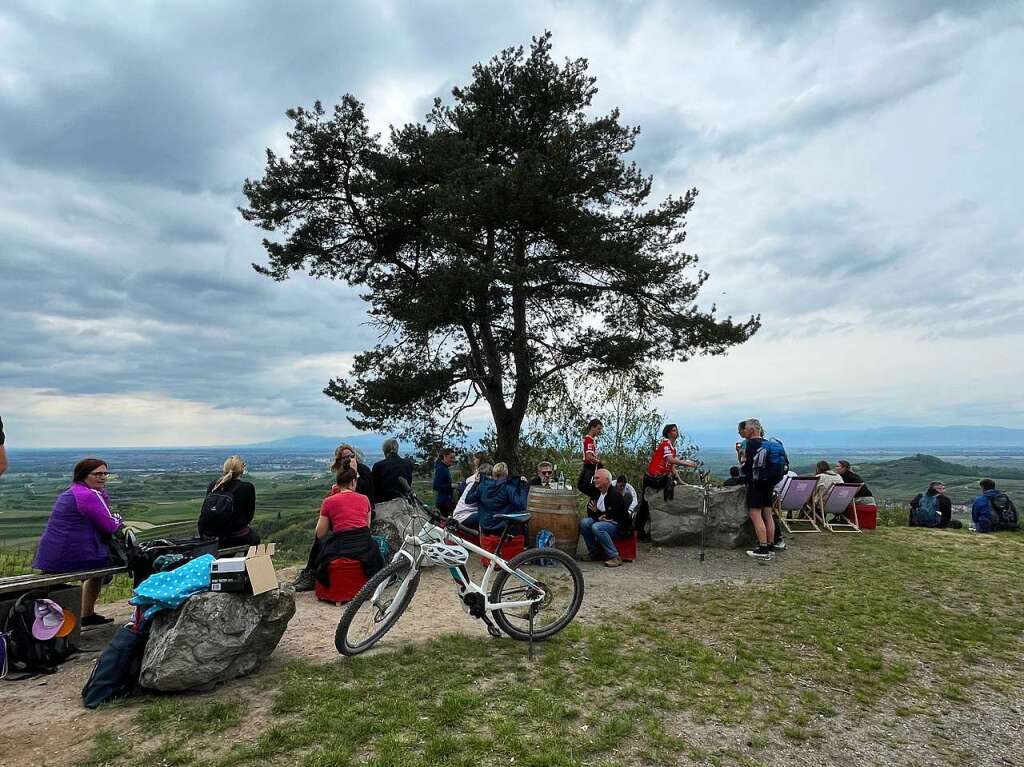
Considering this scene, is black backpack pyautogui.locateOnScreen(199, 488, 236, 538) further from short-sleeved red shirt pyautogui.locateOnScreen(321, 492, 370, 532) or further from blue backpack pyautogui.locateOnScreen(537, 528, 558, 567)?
blue backpack pyautogui.locateOnScreen(537, 528, 558, 567)

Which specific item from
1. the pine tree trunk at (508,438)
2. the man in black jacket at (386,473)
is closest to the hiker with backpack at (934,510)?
the pine tree trunk at (508,438)

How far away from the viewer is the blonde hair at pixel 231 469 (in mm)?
6809

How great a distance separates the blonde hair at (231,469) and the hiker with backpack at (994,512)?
589 inches

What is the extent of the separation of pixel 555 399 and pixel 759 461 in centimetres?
716

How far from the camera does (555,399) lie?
609 inches

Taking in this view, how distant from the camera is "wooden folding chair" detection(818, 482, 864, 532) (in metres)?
11.4

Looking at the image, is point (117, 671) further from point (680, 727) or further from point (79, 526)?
point (680, 727)

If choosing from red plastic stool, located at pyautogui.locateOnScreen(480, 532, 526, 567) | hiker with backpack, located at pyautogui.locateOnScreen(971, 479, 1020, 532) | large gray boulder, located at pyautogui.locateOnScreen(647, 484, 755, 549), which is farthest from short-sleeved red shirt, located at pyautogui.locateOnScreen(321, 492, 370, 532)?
hiker with backpack, located at pyautogui.locateOnScreen(971, 479, 1020, 532)

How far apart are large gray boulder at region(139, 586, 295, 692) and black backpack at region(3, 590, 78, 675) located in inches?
51.1

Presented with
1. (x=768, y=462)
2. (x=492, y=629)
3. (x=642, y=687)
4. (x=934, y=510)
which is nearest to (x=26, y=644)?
(x=492, y=629)

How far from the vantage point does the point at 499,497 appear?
799 cm

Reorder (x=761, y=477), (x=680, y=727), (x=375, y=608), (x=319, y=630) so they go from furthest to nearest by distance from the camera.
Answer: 1. (x=761, y=477)
2. (x=319, y=630)
3. (x=375, y=608)
4. (x=680, y=727)

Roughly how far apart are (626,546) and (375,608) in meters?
5.05

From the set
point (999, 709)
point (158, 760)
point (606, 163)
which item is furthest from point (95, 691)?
point (606, 163)
